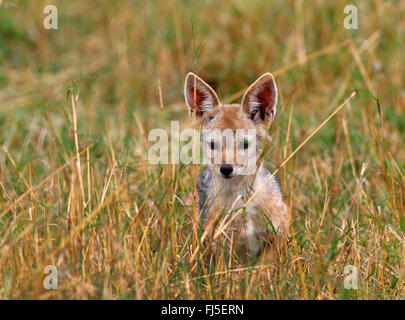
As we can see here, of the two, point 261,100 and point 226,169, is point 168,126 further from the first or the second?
point 226,169

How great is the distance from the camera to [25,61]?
9641 mm

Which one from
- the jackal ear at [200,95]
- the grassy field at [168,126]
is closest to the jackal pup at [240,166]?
the jackal ear at [200,95]

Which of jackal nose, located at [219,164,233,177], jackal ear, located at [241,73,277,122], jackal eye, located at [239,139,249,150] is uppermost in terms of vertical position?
jackal ear, located at [241,73,277,122]

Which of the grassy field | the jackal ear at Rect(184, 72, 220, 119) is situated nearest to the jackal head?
the jackal ear at Rect(184, 72, 220, 119)

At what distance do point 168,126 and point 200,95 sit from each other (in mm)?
3189

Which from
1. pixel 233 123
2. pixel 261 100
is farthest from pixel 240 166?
pixel 261 100

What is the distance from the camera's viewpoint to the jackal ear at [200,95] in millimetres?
4801

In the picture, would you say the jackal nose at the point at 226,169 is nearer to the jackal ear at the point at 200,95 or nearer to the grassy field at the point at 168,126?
the grassy field at the point at 168,126

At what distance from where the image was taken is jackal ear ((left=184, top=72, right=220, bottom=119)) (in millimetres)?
4801

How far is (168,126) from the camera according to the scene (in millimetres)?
8148

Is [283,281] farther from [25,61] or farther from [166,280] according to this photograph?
[25,61]

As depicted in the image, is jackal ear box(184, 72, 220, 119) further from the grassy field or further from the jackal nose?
the jackal nose

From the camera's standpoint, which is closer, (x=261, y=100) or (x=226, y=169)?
(x=226, y=169)
